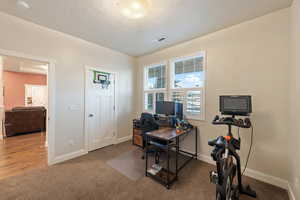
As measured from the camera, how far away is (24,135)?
14.3ft

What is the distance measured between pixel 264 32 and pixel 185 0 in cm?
149

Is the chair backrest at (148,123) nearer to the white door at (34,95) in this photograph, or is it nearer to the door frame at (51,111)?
the door frame at (51,111)

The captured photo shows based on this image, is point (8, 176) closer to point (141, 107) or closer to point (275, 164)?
point (141, 107)

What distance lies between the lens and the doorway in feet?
8.13

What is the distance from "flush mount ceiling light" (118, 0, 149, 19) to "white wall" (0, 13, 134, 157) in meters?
1.64

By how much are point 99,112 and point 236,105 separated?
3.13m

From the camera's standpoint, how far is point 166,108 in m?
3.14

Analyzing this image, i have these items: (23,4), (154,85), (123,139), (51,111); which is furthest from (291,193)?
(23,4)

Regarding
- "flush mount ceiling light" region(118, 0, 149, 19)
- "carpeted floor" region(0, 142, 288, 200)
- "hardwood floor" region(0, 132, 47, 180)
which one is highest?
"flush mount ceiling light" region(118, 0, 149, 19)

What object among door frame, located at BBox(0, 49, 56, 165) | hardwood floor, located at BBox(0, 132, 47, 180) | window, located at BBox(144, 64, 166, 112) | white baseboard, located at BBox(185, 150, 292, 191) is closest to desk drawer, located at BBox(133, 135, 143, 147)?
window, located at BBox(144, 64, 166, 112)

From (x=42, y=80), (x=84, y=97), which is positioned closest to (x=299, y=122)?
(x=84, y=97)

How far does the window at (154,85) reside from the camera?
12.1 feet

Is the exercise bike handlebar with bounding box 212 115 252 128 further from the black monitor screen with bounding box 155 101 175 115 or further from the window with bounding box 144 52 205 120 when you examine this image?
the black monitor screen with bounding box 155 101 175 115

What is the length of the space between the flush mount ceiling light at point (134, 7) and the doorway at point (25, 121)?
1.87 m
